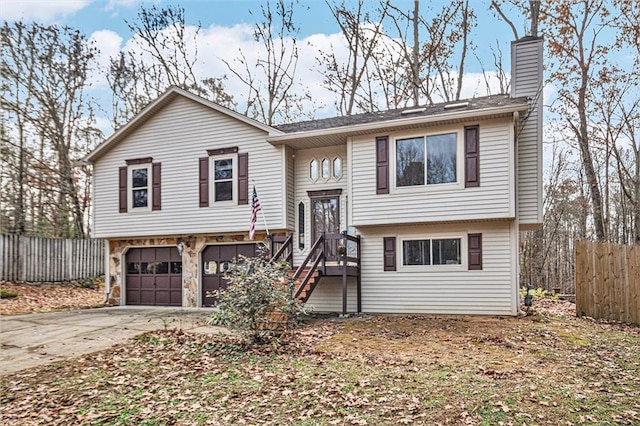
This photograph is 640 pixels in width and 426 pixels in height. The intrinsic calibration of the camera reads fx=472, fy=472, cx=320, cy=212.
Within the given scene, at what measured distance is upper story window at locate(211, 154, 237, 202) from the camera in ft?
Result: 45.4

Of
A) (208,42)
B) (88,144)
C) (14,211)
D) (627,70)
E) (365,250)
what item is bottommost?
(365,250)

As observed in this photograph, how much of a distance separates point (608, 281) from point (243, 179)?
9810 millimetres

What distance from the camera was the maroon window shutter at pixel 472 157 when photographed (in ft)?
36.7

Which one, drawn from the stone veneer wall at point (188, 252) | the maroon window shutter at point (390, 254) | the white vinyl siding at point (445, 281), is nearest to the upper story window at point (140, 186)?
the stone veneer wall at point (188, 252)

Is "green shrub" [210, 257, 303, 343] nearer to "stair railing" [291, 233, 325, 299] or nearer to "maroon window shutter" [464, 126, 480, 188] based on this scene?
"stair railing" [291, 233, 325, 299]

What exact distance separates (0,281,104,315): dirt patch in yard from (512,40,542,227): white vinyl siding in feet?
42.9

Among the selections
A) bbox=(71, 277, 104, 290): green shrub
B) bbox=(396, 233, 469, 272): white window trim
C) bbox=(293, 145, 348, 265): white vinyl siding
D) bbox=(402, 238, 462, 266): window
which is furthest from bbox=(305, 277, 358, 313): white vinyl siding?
bbox=(71, 277, 104, 290): green shrub

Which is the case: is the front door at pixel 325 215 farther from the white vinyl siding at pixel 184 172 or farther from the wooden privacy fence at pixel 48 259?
the wooden privacy fence at pixel 48 259

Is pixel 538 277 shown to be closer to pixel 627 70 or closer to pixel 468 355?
pixel 627 70

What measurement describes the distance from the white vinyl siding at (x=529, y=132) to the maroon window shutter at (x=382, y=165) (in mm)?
3341

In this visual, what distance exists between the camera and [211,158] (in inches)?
556

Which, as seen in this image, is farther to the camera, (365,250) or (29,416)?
(365,250)

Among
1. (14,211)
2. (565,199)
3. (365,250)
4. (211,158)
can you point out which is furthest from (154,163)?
(565,199)

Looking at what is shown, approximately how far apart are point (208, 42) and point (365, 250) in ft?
51.1
